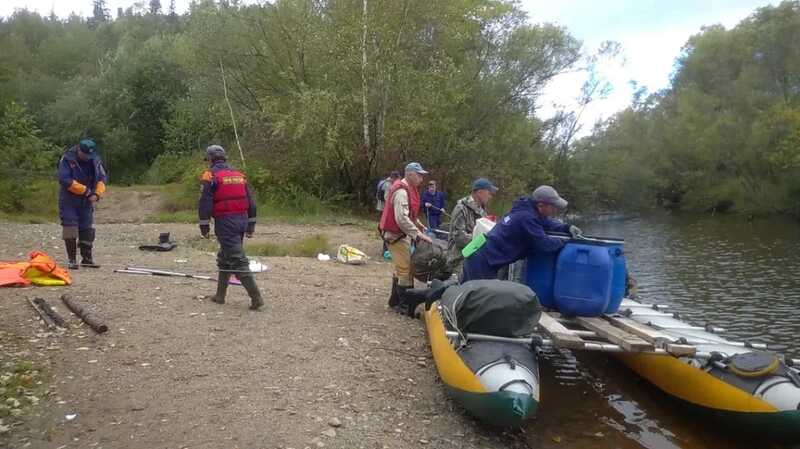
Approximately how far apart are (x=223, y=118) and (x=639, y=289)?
719 inches

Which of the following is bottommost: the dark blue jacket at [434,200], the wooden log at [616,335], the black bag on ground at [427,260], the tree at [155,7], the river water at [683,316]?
the river water at [683,316]

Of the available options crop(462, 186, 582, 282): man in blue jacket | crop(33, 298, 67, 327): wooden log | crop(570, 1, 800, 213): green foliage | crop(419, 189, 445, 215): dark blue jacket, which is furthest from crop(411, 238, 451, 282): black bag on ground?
crop(570, 1, 800, 213): green foliage

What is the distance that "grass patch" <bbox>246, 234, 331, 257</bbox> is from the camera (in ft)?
44.1

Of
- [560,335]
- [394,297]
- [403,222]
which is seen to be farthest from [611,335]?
[394,297]

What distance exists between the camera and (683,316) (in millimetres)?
11180

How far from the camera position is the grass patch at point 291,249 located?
1343cm

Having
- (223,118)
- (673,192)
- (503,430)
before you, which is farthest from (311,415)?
(673,192)

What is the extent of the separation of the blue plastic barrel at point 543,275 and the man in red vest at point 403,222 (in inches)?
63.5

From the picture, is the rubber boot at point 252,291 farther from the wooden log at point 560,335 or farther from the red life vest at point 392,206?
the wooden log at point 560,335

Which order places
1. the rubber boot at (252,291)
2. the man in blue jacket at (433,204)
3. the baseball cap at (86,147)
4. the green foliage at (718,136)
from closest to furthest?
the rubber boot at (252,291) < the baseball cap at (86,147) < the man in blue jacket at (433,204) < the green foliage at (718,136)

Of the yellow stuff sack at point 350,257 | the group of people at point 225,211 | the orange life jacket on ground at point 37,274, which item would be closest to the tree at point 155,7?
the yellow stuff sack at point 350,257

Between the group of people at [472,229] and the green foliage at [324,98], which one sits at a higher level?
the green foliage at [324,98]

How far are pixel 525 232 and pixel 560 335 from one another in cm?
127

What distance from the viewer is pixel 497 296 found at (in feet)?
18.0
